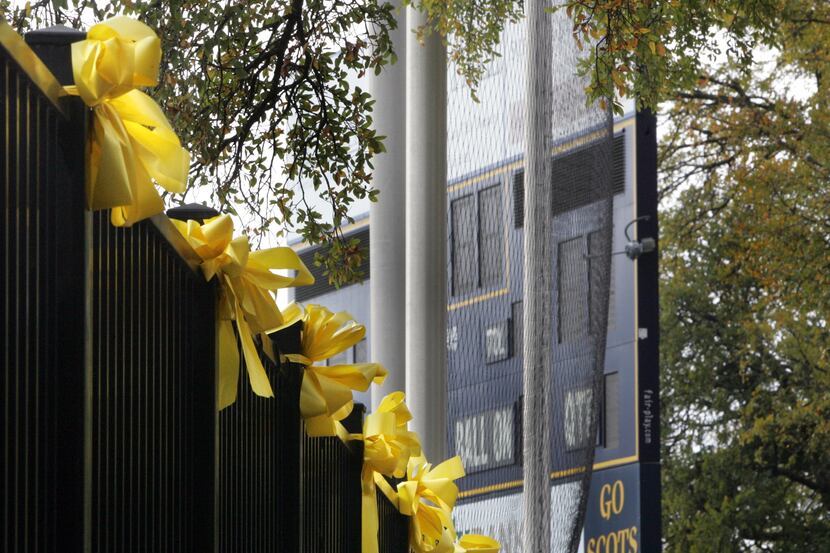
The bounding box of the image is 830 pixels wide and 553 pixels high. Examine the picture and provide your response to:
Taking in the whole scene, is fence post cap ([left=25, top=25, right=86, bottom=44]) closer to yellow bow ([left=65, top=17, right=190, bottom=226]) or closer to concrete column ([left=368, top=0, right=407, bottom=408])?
yellow bow ([left=65, top=17, right=190, bottom=226])

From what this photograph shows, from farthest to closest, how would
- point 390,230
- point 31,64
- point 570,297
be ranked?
point 570,297 < point 390,230 < point 31,64

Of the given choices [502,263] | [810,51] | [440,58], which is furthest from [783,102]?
[440,58]

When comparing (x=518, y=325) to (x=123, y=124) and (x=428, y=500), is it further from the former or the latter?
(x=123, y=124)

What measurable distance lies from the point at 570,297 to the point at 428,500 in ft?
21.5

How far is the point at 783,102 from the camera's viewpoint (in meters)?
20.2

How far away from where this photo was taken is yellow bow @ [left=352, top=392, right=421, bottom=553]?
381cm

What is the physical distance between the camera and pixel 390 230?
6.62 meters

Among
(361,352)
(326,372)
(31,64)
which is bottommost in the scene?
(326,372)

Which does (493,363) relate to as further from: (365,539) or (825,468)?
(825,468)

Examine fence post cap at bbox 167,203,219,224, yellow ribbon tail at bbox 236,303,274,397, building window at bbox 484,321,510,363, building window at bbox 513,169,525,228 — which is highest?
building window at bbox 513,169,525,228

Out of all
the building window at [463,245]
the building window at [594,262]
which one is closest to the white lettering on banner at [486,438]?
the building window at [463,245]

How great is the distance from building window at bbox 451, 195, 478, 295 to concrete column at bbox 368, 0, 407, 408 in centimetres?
319

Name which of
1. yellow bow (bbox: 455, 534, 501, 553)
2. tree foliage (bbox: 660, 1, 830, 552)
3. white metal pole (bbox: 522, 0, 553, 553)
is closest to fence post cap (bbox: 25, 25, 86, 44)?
yellow bow (bbox: 455, 534, 501, 553)

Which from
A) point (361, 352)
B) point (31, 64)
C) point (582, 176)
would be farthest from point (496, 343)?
point (361, 352)
